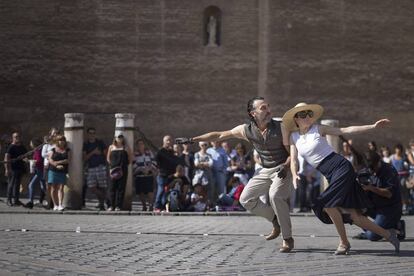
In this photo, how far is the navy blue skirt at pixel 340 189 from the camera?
1021 centimetres

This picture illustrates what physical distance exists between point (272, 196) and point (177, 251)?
135 cm

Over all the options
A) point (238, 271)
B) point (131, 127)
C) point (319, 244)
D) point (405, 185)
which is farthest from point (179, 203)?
point (238, 271)

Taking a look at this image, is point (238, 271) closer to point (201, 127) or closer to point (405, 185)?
point (405, 185)

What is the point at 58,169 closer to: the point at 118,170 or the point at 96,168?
the point at 96,168

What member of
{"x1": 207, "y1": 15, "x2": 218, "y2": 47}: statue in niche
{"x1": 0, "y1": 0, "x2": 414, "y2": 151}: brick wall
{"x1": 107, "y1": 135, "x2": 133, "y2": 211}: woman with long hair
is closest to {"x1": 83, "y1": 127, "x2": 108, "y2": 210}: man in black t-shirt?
{"x1": 107, "y1": 135, "x2": 133, "y2": 211}: woman with long hair

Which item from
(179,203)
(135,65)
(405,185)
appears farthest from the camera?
(135,65)

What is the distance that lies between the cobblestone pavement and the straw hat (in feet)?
4.62

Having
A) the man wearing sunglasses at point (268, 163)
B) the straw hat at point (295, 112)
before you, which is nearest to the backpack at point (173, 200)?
the man wearing sunglasses at point (268, 163)

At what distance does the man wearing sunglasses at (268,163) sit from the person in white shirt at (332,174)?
19 centimetres

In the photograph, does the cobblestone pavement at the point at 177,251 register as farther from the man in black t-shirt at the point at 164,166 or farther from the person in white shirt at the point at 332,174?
the man in black t-shirt at the point at 164,166

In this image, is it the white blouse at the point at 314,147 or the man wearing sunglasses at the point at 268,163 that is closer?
the white blouse at the point at 314,147

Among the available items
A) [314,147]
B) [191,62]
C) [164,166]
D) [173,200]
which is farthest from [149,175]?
[191,62]

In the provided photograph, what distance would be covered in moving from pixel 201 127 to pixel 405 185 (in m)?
9.44

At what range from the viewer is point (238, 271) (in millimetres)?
8305
